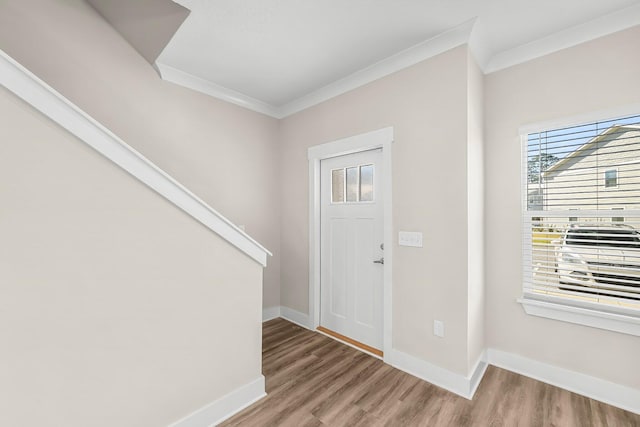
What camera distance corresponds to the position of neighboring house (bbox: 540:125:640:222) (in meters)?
1.91

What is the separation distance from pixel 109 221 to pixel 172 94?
1827mm

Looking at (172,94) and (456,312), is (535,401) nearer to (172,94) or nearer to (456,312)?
(456,312)

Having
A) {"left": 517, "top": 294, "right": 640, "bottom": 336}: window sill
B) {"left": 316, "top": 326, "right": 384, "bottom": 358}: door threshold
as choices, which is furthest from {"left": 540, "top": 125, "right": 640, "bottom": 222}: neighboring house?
{"left": 316, "top": 326, "right": 384, "bottom": 358}: door threshold

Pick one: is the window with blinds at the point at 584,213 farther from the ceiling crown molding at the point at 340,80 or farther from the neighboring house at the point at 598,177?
the ceiling crown molding at the point at 340,80

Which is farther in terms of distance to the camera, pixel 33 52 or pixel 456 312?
pixel 456 312

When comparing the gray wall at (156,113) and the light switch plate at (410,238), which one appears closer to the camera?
the gray wall at (156,113)

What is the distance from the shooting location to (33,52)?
75.4 inches

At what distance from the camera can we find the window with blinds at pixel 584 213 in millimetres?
1914

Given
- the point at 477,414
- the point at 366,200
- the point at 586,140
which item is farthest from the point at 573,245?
the point at 366,200

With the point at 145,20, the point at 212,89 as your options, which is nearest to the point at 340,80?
the point at 212,89

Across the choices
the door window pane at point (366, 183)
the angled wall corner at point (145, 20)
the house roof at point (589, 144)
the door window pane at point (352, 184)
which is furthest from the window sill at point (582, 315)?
the angled wall corner at point (145, 20)

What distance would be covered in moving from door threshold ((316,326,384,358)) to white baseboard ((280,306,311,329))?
183mm

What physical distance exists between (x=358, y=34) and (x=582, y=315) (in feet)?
8.66

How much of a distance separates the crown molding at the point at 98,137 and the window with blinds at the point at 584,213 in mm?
2378
